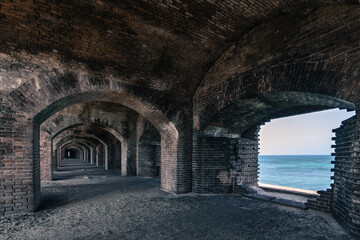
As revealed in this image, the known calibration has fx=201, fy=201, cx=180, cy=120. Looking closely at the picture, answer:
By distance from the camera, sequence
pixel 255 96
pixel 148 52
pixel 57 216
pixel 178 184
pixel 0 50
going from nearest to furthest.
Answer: pixel 0 50 < pixel 57 216 < pixel 255 96 < pixel 148 52 < pixel 178 184

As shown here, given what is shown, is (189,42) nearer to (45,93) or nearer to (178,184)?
(45,93)

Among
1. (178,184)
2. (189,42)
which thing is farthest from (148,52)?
(178,184)

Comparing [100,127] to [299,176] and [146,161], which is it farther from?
[299,176]

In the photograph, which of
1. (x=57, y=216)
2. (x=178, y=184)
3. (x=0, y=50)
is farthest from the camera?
(x=178, y=184)

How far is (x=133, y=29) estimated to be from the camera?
4.70m

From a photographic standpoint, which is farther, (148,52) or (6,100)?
(148,52)

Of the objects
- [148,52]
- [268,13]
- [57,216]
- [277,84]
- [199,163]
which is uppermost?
[268,13]

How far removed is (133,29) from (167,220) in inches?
169

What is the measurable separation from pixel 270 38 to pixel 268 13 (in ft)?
1.73

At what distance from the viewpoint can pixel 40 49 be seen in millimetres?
4387

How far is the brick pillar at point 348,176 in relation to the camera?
10.8ft

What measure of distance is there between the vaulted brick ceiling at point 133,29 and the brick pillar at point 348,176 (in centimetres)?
233

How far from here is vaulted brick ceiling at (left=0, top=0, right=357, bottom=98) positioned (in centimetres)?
401


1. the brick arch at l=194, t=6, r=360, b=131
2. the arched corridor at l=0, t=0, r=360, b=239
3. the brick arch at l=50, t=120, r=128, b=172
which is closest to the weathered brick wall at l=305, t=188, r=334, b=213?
the arched corridor at l=0, t=0, r=360, b=239
